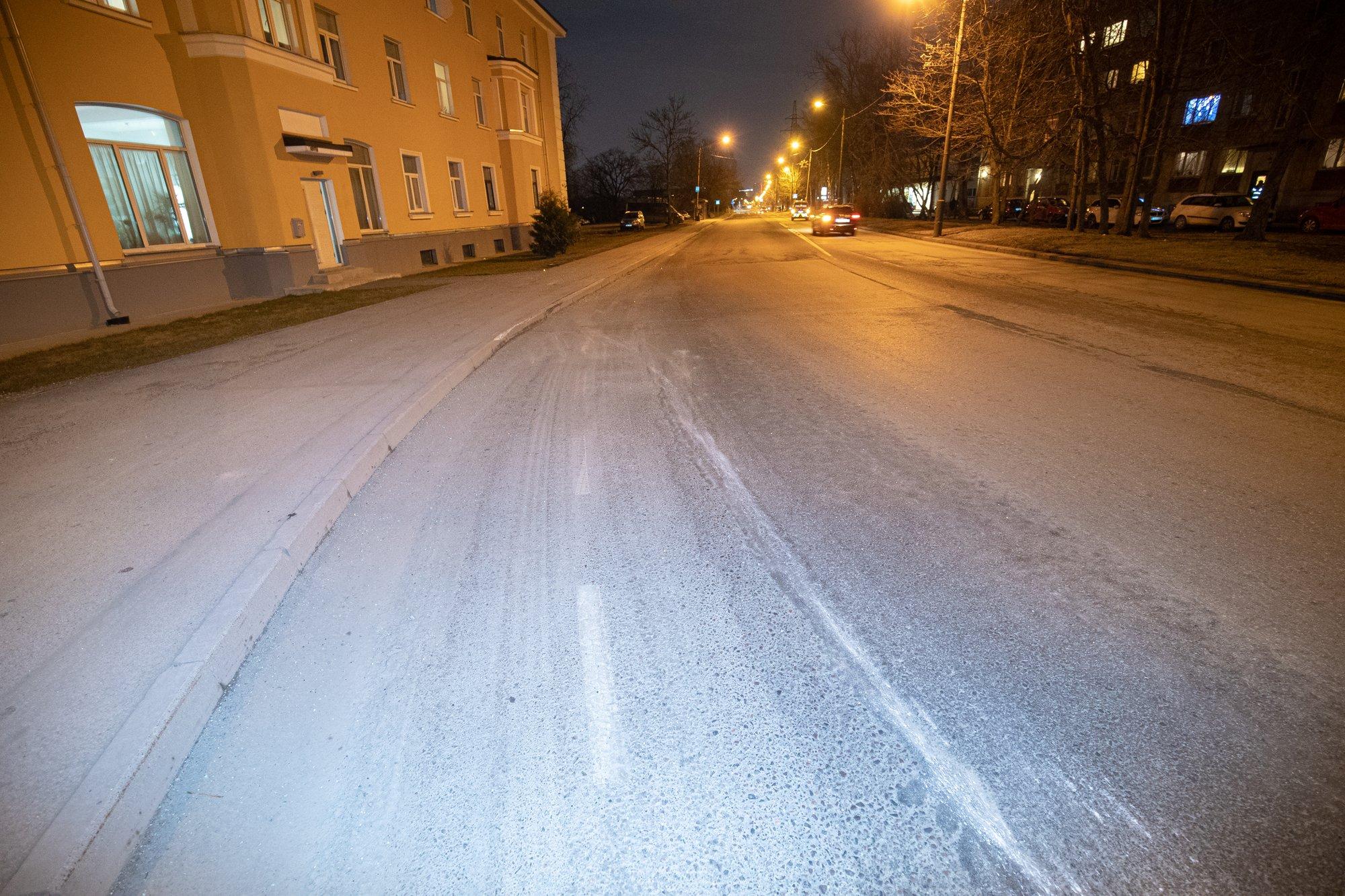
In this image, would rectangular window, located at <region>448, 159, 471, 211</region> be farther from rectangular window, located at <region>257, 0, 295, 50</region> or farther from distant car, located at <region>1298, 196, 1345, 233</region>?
distant car, located at <region>1298, 196, 1345, 233</region>

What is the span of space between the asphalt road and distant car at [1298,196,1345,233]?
28334 millimetres

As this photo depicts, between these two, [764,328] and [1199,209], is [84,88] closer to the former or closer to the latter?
[764,328]

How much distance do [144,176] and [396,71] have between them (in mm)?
10749

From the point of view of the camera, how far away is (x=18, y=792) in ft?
6.70

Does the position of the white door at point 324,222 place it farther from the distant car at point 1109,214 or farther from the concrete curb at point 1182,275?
the distant car at point 1109,214

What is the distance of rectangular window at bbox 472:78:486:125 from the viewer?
26.0 m

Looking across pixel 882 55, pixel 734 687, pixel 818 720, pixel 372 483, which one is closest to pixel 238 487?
pixel 372 483

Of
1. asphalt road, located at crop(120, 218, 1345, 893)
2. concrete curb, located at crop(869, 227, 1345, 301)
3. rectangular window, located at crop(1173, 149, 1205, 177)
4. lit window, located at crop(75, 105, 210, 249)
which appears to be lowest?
asphalt road, located at crop(120, 218, 1345, 893)

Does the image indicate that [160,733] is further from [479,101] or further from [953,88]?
[953,88]

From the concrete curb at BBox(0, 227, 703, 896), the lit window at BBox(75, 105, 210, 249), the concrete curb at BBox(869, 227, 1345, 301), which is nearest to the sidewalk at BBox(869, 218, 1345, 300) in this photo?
the concrete curb at BBox(869, 227, 1345, 301)

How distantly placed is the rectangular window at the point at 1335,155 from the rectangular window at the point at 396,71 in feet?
134

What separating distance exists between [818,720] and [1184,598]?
6.54 feet

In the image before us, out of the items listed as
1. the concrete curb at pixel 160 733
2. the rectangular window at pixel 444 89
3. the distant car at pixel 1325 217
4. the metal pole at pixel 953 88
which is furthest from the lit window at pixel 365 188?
the distant car at pixel 1325 217

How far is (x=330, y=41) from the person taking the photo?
17312 millimetres
